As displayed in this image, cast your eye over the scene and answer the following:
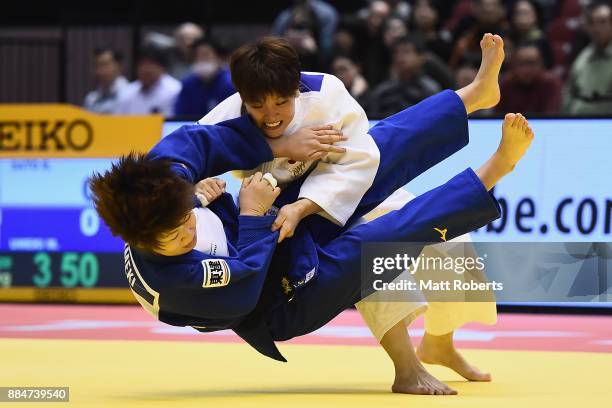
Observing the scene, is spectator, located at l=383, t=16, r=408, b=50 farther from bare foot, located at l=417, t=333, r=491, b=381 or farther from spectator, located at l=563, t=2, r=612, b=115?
bare foot, located at l=417, t=333, r=491, b=381

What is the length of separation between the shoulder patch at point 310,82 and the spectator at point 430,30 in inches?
237

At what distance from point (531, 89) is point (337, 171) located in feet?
16.4

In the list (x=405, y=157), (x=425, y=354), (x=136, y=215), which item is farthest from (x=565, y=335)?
(x=136, y=215)

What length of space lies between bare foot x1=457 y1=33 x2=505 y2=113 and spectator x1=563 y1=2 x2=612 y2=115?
4.14 meters

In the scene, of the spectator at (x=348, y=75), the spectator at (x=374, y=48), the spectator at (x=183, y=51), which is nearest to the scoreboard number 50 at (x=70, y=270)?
the spectator at (x=348, y=75)


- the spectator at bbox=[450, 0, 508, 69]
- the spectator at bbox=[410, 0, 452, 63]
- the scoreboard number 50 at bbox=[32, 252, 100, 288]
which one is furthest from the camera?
the spectator at bbox=[410, 0, 452, 63]

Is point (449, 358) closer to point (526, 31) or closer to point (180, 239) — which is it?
point (180, 239)

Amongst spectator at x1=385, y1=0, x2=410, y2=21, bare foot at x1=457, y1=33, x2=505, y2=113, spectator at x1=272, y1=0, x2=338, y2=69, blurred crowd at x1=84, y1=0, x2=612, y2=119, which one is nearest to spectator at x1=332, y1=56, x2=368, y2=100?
blurred crowd at x1=84, y1=0, x2=612, y2=119

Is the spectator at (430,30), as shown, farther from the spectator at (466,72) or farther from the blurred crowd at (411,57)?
the spectator at (466,72)

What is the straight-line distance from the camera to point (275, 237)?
3.72 metres

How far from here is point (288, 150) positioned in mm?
3879

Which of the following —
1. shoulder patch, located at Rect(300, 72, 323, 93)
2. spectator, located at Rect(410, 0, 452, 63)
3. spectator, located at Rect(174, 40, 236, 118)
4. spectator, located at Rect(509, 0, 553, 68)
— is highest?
shoulder patch, located at Rect(300, 72, 323, 93)

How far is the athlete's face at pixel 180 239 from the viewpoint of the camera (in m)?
3.39

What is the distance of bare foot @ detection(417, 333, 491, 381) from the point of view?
422cm
